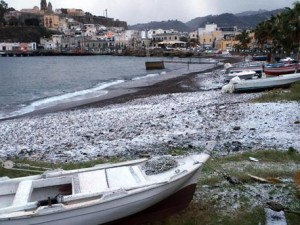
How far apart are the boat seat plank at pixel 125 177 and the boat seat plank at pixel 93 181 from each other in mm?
136

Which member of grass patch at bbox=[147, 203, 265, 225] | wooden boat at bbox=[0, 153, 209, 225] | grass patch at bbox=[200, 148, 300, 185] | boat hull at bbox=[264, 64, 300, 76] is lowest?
grass patch at bbox=[147, 203, 265, 225]

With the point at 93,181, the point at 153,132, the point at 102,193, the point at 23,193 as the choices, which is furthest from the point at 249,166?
the point at 153,132

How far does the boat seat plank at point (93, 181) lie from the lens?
7633mm

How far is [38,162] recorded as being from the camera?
→ 12773 mm

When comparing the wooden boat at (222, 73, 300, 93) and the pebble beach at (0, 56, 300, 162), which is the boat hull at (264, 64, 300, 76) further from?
the pebble beach at (0, 56, 300, 162)

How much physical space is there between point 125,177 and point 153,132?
326 inches

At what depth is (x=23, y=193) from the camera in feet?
25.0

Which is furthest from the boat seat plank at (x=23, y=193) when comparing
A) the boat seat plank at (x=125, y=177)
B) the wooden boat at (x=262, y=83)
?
the wooden boat at (x=262, y=83)

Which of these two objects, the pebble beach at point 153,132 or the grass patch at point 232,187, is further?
the pebble beach at point 153,132

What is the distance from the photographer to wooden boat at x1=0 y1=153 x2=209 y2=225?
22.8 feet

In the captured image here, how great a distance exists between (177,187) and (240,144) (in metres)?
6.03

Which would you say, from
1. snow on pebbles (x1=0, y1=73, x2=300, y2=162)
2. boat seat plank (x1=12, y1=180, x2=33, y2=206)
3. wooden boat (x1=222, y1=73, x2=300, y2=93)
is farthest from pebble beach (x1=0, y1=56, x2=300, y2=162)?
wooden boat (x1=222, y1=73, x2=300, y2=93)

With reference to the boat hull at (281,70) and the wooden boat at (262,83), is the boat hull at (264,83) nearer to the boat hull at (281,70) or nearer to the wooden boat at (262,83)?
the wooden boat at (262,83)

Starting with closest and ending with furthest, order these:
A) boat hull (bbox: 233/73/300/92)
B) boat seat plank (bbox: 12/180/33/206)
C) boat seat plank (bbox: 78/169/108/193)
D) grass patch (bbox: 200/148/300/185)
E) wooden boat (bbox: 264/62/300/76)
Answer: boat seat plank (bbox: 12/180/33/206) → boat seat plank (bbox: 78/169/108/193) → grass patch (bbox: 200/148/300/185) → boat hull (bbox: 233/73/300/92) → wooden boat (bbox: 264/62/300/76)
